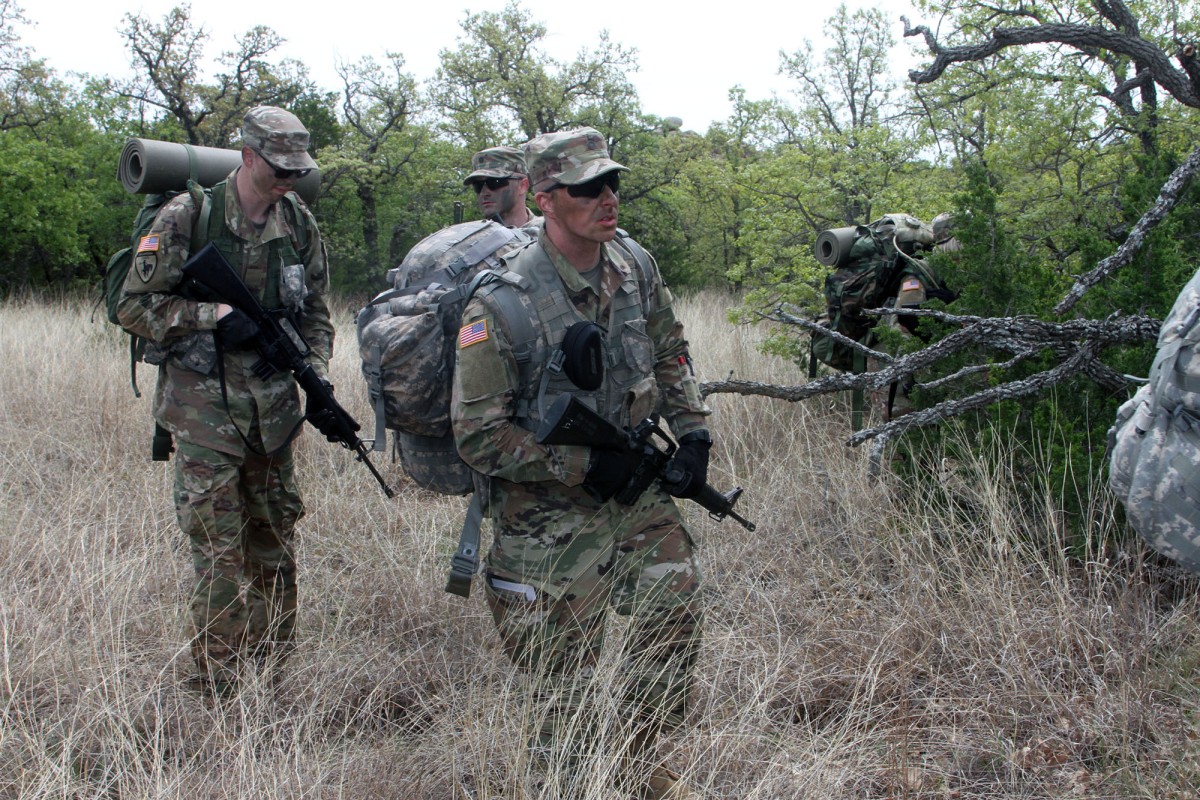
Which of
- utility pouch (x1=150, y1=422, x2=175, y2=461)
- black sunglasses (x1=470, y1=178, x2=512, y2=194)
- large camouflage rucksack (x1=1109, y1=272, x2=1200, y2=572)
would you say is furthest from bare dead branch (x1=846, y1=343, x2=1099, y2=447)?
utility pouch (x1=150, y1=422, x2=175, y2=461)

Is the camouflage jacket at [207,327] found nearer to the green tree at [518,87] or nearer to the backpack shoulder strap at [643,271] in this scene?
the backpack shoulder strap at [643,271]

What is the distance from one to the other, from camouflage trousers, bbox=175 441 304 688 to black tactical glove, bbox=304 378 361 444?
22 cm

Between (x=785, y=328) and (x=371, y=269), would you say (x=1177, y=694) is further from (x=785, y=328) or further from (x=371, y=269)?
(x=371, y=269)

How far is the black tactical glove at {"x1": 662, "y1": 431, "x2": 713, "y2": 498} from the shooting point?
2.60 metres

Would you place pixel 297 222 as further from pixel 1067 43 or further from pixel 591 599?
pixel 1067 43

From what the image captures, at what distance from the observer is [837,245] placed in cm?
561

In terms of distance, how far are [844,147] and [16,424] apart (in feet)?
19.1

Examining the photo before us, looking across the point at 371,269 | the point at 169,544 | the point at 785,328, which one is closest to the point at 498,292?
the point at 169,544

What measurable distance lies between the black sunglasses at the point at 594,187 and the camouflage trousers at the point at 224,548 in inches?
61.7

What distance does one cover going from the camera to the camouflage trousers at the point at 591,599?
8.36 feet

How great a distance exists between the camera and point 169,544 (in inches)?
152

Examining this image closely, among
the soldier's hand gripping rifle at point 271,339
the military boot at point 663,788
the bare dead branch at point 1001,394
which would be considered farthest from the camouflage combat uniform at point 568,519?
the bare dead branch at point 1001,394

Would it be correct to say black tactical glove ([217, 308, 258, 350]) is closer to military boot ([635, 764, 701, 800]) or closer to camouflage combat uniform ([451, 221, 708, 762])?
camouflage combat uniform ([451, 221, 708, 762])

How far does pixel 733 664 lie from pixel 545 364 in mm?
1268
